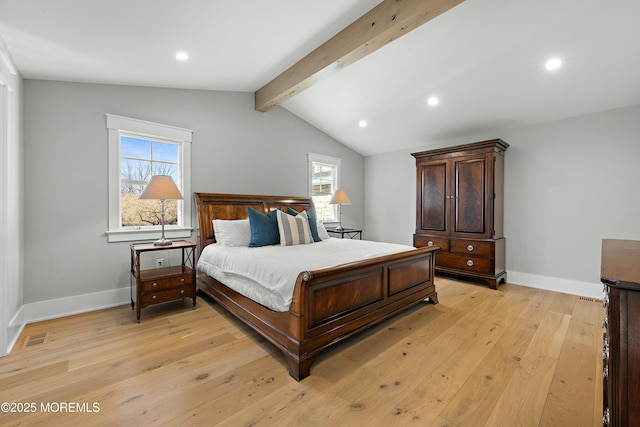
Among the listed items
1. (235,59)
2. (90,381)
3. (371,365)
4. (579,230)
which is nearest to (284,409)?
(371,365)

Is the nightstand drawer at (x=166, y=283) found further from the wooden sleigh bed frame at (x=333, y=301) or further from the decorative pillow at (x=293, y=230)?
the decorative pillow at (x=293, y=230)

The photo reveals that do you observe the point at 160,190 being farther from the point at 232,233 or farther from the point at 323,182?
the point at 323,182

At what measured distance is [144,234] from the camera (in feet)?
11.1

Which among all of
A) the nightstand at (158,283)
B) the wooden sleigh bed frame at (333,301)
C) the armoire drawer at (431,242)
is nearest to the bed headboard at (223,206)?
the wooden sleigh bed frame at (333,301)

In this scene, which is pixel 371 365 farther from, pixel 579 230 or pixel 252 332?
pixel 579 230

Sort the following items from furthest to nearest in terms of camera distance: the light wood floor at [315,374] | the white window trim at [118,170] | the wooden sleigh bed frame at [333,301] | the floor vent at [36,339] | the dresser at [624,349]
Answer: the white window trim at [118,170]
the floor vent at [36,339]
the wooden sleigh bed frame at [333,301]
the light wood floor at [315,374]
the dresser at [624,349]

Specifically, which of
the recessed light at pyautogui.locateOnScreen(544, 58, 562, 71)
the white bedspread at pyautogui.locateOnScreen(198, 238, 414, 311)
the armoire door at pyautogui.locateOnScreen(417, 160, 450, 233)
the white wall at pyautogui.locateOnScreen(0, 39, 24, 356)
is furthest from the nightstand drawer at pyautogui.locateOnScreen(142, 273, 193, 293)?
the recessed light at pyautogui.locateOnScreen(544, 58, 562, 71)

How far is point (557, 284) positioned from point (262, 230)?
398 centimetres

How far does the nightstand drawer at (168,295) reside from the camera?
2832 mm

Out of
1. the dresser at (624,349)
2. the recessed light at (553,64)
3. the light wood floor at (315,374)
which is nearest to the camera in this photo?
the dresser at (624,349)

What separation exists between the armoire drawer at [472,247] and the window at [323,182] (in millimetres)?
2259

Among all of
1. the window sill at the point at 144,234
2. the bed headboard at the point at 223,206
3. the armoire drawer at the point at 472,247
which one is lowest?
the armoire drawer at the point at 472,247

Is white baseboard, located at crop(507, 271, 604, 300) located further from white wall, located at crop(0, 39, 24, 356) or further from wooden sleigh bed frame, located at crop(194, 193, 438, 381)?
white wall, located at crop(0, 39, 24, 356)

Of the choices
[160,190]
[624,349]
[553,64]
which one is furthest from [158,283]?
[553,64]
